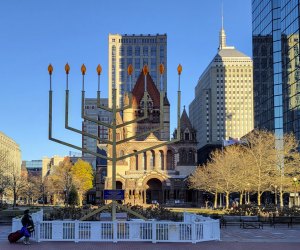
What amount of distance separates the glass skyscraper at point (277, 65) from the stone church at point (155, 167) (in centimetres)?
1984

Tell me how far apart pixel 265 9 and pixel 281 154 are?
3412 cm

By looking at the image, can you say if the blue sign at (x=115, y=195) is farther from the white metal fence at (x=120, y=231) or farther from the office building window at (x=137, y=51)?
the office building window at (x=137, y=51)

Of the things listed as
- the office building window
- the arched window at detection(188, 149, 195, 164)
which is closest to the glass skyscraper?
the arched window at detection(188, 149, 195, 164)

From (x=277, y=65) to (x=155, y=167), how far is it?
118 ft

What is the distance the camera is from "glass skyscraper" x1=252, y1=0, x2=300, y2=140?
7019 cm

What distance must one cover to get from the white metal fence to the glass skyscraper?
49.4 meters

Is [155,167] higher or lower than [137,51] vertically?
lower

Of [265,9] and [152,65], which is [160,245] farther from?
[152,65]

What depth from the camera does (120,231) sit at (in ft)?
73.3

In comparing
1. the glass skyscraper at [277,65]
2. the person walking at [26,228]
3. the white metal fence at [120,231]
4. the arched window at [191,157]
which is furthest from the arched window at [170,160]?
the person walking at [26,228]

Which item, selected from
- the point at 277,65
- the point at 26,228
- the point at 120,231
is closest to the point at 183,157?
the point at 277,65

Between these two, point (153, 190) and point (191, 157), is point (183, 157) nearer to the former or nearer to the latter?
point (191, 157)

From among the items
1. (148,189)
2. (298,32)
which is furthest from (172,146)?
(298,32)

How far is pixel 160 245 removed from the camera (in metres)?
21.1
